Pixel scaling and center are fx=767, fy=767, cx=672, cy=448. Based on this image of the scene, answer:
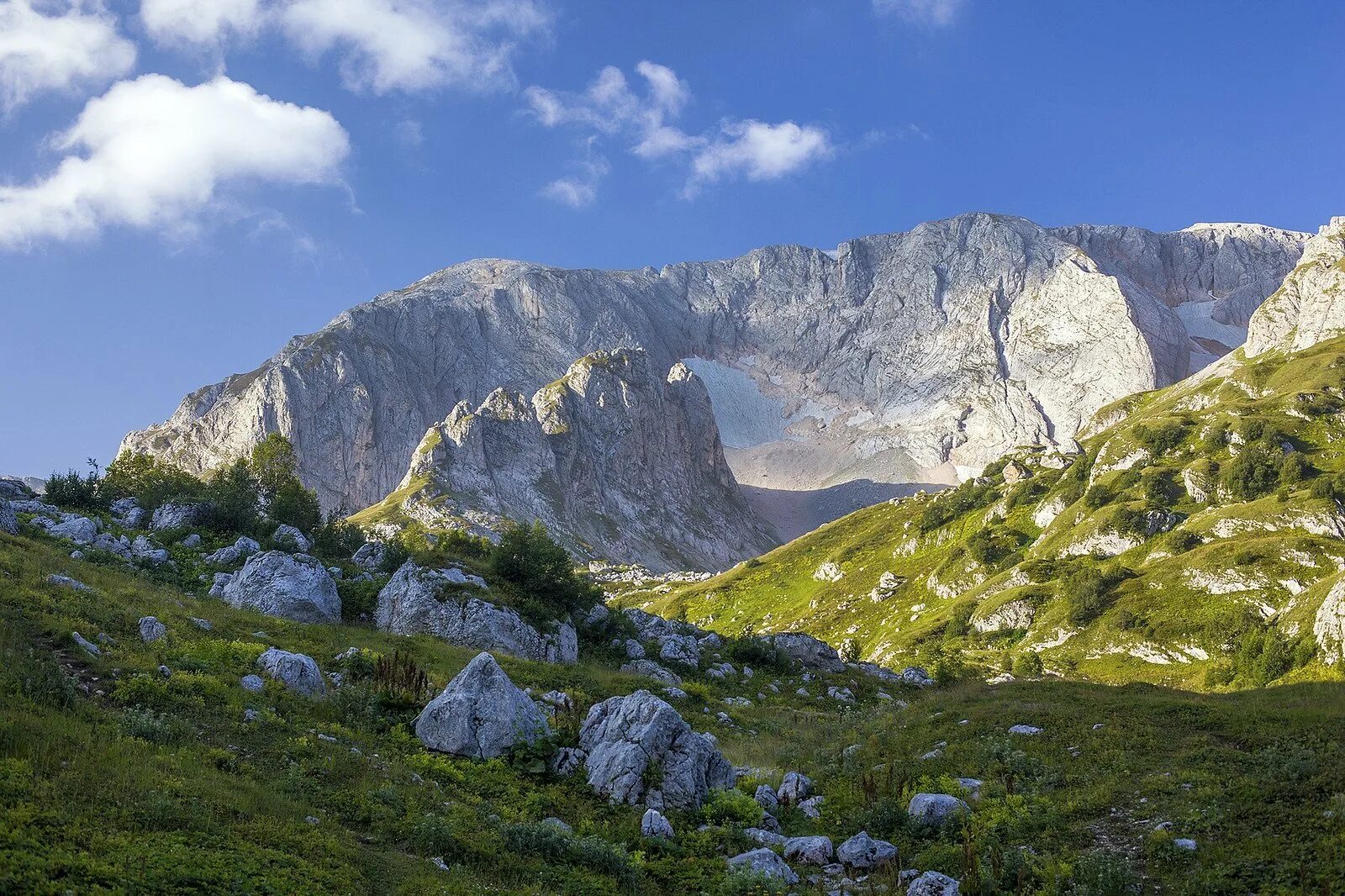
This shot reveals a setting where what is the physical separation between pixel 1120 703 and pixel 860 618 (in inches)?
4077

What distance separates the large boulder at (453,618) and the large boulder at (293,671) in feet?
43.9

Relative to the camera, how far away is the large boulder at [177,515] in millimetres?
44656

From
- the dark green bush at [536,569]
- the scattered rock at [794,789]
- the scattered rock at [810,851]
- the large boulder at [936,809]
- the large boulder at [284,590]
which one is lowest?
the scattered rock at [810,851]

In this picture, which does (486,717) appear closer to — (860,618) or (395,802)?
(395,802)

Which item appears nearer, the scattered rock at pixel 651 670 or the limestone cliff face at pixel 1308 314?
the scattered rock at pixel 651 670

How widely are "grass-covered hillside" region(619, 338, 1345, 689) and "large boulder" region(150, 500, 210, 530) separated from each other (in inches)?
2007

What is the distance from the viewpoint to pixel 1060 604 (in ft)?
290

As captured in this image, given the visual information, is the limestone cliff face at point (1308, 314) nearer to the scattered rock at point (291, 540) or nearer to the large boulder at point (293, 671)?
the scattered rock at point (291, 540)

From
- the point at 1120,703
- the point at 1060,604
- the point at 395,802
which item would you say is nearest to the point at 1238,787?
the point at 1120,703

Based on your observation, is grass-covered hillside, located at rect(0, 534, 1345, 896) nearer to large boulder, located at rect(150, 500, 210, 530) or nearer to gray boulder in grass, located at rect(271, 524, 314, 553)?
gray boulder in grass, located at rect(271, 524, 314, 553)

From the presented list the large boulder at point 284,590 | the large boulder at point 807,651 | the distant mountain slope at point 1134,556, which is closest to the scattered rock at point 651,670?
the large boulder at point 807,651

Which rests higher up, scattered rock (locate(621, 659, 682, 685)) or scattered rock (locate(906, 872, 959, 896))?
scattered rock (locate(621, 659, 682, 685))

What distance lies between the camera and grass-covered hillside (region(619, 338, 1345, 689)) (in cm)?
6662

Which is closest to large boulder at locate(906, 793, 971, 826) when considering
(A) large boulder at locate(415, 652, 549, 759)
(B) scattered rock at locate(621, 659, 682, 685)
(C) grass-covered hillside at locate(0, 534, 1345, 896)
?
(C) grass-covered hillside at locate(0, 534, 1345, 896)
